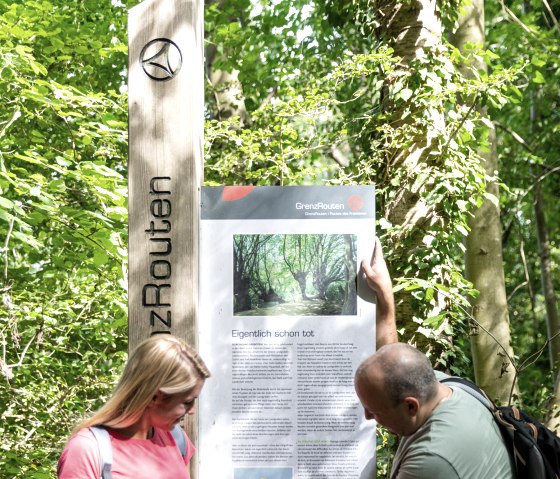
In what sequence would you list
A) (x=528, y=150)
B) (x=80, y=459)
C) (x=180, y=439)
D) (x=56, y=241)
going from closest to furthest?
1. (x=80, y=459)
2. (x=180, y=439)
3. (x=56, y=241)
4. (x=528, y=150)

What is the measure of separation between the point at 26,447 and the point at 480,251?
180 inches

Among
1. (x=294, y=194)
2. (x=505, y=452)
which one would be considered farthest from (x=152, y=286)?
(x=505, y=452)

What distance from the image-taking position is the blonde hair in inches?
117

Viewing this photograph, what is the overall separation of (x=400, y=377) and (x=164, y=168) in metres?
1.45

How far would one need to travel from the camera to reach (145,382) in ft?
9.78

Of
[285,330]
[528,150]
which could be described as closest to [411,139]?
[285,330]

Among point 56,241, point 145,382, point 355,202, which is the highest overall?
point 56,241

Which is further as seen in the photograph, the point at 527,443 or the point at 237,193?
the point at 237,193

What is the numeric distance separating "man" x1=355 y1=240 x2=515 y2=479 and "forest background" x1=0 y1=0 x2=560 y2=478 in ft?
7.50

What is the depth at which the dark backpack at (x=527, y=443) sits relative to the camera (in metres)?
2.86

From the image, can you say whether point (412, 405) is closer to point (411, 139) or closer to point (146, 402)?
point (146, 402)

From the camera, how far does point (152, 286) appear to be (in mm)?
3684

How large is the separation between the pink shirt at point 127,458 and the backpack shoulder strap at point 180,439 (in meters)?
0.04

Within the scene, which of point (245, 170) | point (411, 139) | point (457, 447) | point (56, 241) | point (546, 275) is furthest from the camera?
point (546, 275)
